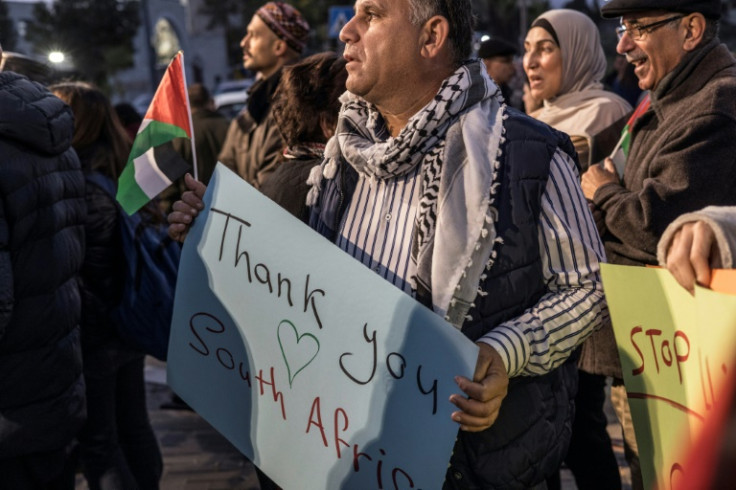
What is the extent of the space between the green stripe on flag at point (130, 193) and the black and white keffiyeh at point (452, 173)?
79cm

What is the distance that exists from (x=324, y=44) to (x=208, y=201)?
40.8 meters

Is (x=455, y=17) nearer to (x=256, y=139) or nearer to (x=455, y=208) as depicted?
(x=455, y=208)

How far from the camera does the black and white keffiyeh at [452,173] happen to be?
6.34 ft

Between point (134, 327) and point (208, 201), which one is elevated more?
point (208, 201)

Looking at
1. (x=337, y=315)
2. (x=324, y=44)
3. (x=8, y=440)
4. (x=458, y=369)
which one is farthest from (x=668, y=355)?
(x=324, y=44)

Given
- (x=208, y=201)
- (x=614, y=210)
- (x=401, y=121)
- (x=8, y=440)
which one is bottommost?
(x=8, y=440)

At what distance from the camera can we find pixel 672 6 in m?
2.92

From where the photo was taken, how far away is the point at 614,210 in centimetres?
294

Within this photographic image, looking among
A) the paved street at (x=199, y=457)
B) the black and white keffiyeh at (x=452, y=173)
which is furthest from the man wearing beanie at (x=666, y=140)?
the paved street at (x=199, y=457)

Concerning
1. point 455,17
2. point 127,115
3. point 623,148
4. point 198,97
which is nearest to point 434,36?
point 455,17

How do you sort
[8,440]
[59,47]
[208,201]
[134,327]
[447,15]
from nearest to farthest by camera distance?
1. [447,15]
2. [208,201]
3. [8,440]
4. [134,327]
5. [59,47]

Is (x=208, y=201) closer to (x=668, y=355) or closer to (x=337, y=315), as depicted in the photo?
(x=337, y=315)

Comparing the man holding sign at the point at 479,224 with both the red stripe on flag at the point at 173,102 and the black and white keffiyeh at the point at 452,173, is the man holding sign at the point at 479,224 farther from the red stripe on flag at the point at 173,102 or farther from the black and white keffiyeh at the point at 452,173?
the red stripe on flag at the point at 173,102

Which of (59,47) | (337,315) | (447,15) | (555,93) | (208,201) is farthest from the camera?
(59,47)
